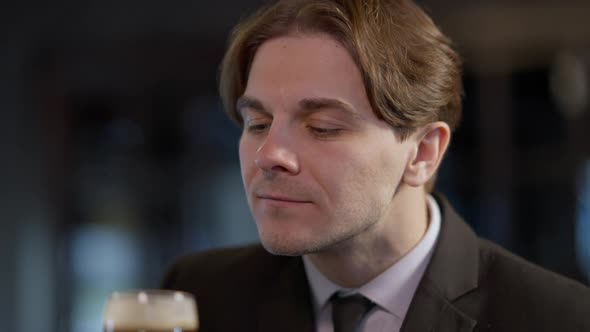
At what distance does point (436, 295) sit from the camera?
1780 millimetres

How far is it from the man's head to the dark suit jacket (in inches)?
7.7

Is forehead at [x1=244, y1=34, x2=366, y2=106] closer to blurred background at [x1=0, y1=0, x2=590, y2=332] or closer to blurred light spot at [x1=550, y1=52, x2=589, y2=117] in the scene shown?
blurred background at [x1=0, y1=0, x2=590, y2=332]

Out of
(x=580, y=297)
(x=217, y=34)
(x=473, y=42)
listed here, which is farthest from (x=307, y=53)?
(x=473, y=42)

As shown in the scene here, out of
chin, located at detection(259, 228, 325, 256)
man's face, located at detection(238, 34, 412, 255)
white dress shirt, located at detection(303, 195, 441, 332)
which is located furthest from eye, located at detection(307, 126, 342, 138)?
white dress shirt, located at detection(303, 195, 441, 332)

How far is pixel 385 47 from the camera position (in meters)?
1.74

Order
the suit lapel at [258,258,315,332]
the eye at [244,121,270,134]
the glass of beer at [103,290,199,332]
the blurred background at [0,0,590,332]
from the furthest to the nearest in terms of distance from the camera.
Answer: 1. the blurred background at [0,0,590,332]
2. the suit lapel at [258,258,315,332]
3. the eye at [244,121,270,134]
4. the glass of beer at [103,290,199,332]

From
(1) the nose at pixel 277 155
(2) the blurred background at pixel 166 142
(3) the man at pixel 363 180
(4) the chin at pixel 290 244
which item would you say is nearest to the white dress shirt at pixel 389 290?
(3) the man at pixel 363 180

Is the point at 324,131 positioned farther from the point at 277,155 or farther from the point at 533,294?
the point at 533,294

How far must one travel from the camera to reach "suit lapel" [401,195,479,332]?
5.73ft

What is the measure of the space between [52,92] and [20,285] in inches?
52.5

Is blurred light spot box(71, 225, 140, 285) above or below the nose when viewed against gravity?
below

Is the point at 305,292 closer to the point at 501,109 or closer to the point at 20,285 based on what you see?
the point at 20,285

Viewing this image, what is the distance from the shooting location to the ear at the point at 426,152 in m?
1.83

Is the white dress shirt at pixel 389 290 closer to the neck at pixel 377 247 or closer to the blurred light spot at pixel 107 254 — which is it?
the neck at pixel 377 247
